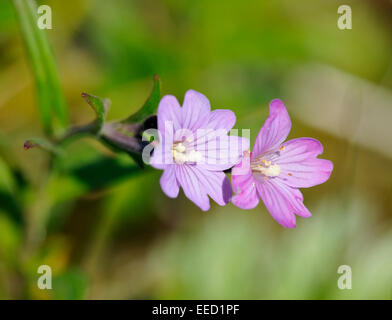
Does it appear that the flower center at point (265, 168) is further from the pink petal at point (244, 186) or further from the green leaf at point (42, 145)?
the green leaf at point (42, 145)

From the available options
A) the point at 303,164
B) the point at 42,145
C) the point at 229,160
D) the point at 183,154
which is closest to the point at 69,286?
the point at 42,145

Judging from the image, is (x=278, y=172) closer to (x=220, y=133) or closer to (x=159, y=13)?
(x=220, y=133)

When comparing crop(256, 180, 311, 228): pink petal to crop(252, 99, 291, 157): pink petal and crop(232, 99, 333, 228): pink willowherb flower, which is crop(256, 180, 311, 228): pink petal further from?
crop(252, 99, 291, 157): pink petal

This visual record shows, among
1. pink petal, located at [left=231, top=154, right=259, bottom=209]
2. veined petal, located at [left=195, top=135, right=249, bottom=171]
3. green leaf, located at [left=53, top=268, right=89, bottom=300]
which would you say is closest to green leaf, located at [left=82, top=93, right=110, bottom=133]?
veined petal, located at [left=195, top=135, right=249, bottom=171]

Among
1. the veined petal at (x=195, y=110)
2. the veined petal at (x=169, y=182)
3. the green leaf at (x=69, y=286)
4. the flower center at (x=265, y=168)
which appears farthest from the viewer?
the green leaf at (x=69, y=286)

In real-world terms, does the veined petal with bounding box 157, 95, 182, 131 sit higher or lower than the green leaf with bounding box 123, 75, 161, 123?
lower

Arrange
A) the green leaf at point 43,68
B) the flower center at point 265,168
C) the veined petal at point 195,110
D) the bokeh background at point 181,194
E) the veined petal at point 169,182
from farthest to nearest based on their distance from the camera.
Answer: the bokeh background at point 181,194 → the green leaf at point 43,68 → the flower center at point 265,168 → the veined petal at point 195,110 → the veined petal at point 169,182

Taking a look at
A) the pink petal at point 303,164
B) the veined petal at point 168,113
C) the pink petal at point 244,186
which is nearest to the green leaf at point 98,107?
the veined petal at point 168,113

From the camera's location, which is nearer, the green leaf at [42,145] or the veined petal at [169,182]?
the veined petal at [169,182]

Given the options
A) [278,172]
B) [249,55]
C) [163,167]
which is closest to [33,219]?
[163,167]
